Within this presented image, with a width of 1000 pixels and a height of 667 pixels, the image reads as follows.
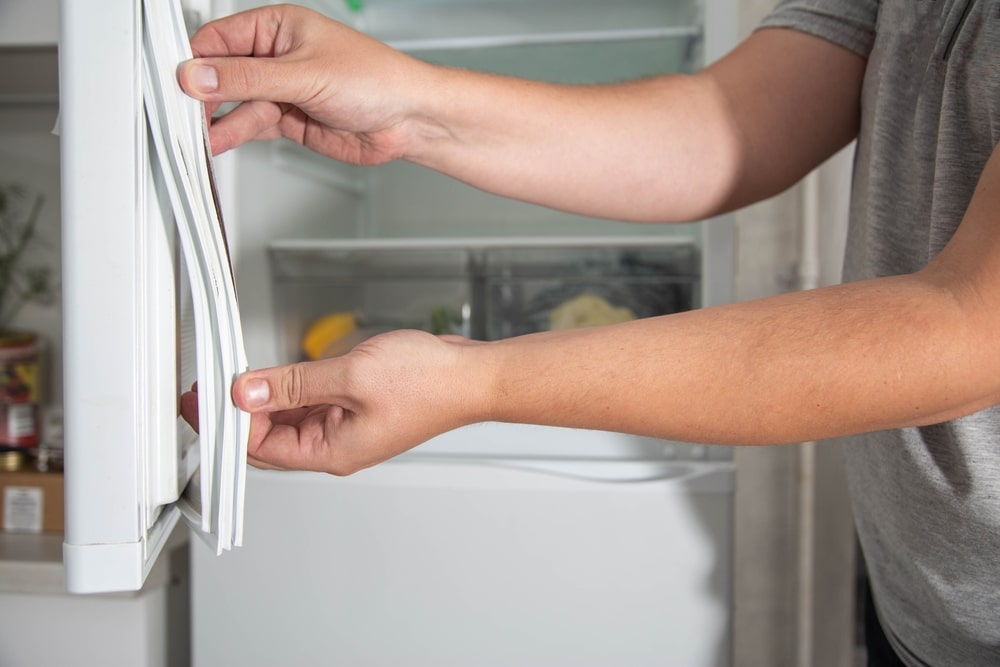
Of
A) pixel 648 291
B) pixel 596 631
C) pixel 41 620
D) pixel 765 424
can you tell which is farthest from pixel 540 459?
pixel 41 620

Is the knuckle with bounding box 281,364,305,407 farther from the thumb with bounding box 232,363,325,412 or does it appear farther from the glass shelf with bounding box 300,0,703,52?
the glass shelf with bounding box 300,0,703,52

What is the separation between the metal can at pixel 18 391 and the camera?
1243 millimetres

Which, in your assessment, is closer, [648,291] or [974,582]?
[974,582]

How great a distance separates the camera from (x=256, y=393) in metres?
0.48

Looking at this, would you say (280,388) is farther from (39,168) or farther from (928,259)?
(39,168)

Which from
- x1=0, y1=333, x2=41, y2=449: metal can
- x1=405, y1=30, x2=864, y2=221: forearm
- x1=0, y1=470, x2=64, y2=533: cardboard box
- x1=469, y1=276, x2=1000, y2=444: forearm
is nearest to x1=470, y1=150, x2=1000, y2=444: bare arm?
x1=469, y1=276, x2=1000, y2=444: forearm

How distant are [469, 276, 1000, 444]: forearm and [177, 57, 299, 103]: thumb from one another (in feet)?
0.81

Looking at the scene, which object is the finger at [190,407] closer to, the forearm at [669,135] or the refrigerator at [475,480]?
the refrigerator at [475,480]

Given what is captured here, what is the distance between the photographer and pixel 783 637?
3.43 ft

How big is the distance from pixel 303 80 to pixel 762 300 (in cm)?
37

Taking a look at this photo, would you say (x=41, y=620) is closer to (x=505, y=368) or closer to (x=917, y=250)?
(x=505, y=368)

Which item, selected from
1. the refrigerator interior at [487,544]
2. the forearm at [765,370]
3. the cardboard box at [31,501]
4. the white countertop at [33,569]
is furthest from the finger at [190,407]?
the cardboard box at [31,501]

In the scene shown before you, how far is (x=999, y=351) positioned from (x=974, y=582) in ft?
0.94

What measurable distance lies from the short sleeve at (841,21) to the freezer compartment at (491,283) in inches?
16.0
